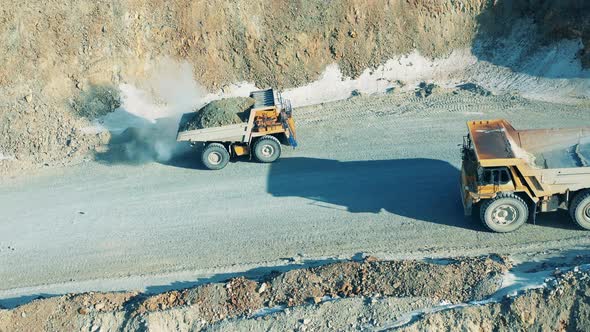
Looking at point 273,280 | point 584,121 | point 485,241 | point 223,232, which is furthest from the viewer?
point 584,121

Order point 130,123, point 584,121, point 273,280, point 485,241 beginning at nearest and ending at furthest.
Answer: point 273,280, point 485,241, point 584,121, point 130,123

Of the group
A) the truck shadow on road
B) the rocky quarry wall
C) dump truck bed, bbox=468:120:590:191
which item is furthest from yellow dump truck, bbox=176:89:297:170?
dump truck bed, bbox=468:120:590:191

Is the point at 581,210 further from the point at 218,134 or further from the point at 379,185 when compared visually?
the point at 218,134

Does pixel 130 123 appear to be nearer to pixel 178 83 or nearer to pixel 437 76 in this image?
pixel 178 83

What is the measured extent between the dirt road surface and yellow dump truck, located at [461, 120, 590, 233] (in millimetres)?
614

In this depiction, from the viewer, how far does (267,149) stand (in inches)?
719

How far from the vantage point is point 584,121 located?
19109mm

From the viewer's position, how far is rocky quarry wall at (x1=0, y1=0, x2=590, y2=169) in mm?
21500

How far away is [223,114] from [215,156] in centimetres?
123

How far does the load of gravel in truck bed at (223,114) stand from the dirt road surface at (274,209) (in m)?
1.33

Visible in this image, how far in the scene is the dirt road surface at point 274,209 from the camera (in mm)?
14352

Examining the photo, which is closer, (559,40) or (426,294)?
(426,294)

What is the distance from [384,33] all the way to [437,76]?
244cm

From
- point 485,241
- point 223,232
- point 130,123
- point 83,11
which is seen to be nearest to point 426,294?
point 485,241
